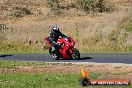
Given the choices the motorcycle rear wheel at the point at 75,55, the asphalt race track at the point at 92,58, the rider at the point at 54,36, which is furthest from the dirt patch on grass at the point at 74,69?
the rider at the point at 54,36

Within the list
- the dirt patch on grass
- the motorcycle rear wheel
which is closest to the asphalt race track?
the motorcycle rear wheel

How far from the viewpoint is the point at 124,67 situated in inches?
818

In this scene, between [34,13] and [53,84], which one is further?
[34,13]

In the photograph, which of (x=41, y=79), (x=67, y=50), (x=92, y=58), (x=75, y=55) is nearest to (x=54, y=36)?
(x=67, y=50)

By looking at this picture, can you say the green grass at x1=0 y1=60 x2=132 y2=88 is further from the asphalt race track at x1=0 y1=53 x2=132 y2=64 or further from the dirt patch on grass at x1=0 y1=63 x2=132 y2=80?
the asphalt race track at x1=0 y1=53 x2=132 y2=64

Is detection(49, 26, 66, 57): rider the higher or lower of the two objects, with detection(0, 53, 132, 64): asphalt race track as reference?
higher

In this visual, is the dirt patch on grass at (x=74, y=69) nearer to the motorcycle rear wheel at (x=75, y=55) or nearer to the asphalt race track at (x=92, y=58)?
the asphalt race track at (x=92, y=58)

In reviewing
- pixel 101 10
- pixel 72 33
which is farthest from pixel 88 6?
pixel 72 33

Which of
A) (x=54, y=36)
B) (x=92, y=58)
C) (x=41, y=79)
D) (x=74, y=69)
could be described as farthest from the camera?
(x=54, y=36)

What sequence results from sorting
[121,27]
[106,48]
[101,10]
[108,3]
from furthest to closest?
[108,3], [101,10], [121,27], [106,48]

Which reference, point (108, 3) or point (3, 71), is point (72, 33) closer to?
point (3, 71)

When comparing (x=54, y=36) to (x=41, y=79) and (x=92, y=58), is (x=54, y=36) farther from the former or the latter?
(x=41, y=79)

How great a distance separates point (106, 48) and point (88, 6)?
70.4 feet

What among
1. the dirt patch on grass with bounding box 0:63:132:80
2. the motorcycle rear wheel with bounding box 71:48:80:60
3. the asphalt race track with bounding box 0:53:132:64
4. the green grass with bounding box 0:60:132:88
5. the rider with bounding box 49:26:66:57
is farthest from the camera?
the rider with bounding box 49:26:66:57
